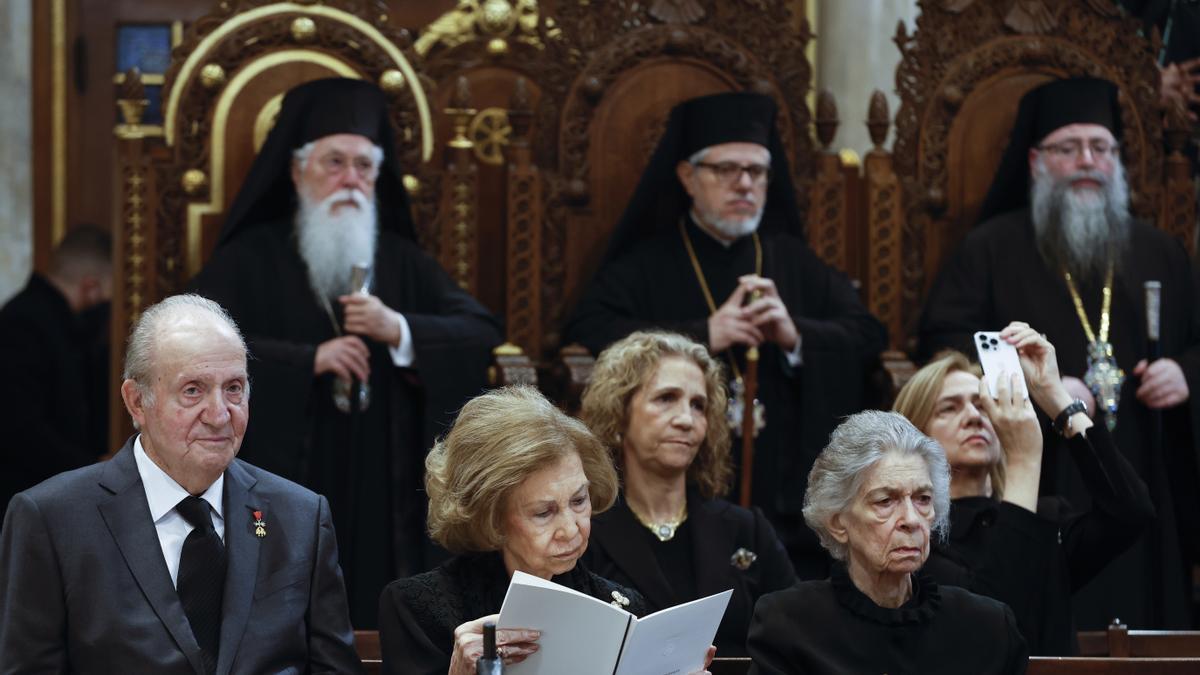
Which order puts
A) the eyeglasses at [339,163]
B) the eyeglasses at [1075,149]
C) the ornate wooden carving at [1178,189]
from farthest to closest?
the ornate wooden carving at [1178,189] → the eyeglasses at [1075,149] → the eyeglasses at [339,163]

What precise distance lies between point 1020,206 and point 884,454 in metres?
3.55

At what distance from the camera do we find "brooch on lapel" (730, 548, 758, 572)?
5.29 m

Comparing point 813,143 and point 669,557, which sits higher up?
point 813,143

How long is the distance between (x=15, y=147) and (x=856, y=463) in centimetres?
646

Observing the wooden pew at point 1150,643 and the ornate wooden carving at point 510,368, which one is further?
the ornate wooden carving at point 510,368

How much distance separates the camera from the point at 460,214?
7.34 metres

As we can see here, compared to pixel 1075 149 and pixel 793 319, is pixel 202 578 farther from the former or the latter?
pixel 1075 149

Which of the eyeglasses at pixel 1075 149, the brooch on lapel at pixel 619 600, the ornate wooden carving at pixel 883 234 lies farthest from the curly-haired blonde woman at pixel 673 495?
the eyeglasses at pixel 1075 149

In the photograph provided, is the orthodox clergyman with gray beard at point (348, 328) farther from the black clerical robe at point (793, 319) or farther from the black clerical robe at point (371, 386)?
the black clerical robe at point (793, 319)

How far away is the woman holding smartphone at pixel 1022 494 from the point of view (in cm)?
498

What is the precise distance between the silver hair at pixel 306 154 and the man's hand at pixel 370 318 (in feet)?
2.16

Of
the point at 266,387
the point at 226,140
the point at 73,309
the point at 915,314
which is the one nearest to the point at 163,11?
the point at 73,309

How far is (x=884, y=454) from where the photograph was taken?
4.45 meters

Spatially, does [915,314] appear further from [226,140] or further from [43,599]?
[43,599]
